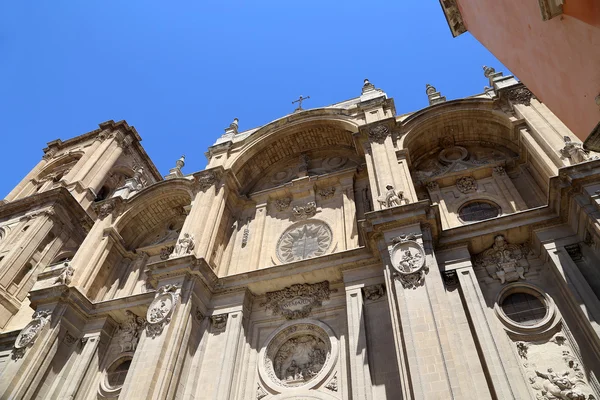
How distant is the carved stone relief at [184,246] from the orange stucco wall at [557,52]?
37.7ft

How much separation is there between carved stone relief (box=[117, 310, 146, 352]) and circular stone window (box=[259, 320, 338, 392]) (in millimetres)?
5800

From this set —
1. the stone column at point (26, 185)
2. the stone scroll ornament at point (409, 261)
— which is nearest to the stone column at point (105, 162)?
the stone column at point (26, 185)

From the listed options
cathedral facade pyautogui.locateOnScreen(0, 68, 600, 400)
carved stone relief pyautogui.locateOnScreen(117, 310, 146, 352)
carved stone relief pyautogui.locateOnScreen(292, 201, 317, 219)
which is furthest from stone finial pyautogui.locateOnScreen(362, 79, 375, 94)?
carved stone relief pyautogui.locateOnScreen(117, 310, 146, 352)

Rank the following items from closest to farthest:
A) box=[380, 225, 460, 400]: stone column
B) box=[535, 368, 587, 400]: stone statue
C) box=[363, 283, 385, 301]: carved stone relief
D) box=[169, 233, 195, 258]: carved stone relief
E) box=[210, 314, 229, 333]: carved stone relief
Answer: box=[380, 225, 460, 400]: stone column < box=[535, 368, 587, 400]: stone statue < box=[363, 283, 385, 301]: carved stone relief < box=[210, 314, 229, 333]: carved stone relief < box=[169, 233, 195, 258]: carved stone relief

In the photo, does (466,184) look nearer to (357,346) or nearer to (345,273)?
(345,273)

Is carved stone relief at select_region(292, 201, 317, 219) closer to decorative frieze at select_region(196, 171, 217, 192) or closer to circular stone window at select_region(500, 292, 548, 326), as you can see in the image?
decorative frieze at select_region(196, 171, 217, 192)

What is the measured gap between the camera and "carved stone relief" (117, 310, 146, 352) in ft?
52.7

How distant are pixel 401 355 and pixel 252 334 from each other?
6039 mm

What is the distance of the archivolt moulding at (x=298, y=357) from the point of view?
12.6 metres

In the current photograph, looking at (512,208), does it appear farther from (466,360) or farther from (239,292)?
(239,292)

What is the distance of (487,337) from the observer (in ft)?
35.5

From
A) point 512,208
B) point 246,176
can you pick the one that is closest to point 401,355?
point 512,208

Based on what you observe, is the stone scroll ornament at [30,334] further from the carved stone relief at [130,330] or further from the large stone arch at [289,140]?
the large stone arch at [289,140]

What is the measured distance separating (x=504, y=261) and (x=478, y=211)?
3.05 m
